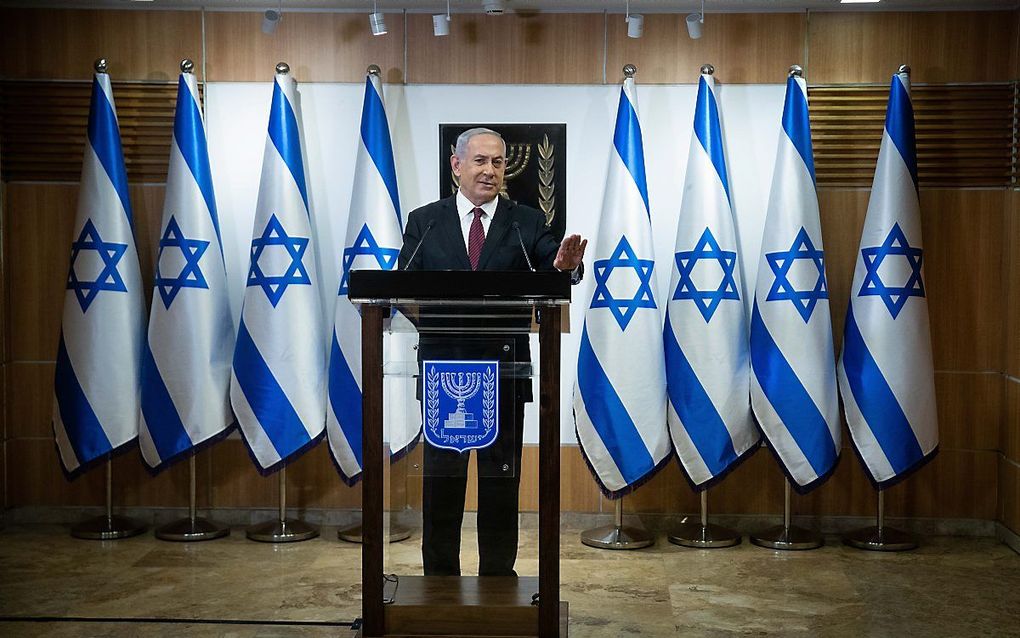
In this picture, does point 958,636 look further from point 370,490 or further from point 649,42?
point 649,42

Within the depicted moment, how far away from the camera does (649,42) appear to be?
5582mm

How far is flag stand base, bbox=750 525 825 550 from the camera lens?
5.29 meters

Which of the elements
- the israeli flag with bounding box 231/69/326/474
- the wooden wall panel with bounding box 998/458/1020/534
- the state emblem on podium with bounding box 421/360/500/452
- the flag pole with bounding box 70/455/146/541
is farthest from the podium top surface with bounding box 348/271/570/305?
the wooden wall panel with bounding box 998/458/1020/534

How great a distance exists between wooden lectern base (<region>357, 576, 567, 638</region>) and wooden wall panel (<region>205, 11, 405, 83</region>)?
11.0 ft

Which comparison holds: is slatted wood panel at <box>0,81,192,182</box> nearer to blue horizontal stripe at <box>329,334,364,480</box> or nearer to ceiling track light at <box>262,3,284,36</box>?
ceiling track light at <box>262,3,284,36</box>

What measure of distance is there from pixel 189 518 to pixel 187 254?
134 centimetres

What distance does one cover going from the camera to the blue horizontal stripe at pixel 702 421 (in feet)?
17.1

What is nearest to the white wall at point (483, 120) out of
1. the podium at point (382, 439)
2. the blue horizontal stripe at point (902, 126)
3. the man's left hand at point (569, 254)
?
the blue horizontal stripe at point (902, 126)

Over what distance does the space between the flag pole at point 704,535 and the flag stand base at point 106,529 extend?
106 inches

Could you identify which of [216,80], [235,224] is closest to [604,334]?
[235,224]

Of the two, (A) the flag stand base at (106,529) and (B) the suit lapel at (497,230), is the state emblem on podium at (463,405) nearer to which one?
(B) the suit lapel at (497,230)

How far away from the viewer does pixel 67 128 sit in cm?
568

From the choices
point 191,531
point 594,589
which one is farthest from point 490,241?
point 191,531

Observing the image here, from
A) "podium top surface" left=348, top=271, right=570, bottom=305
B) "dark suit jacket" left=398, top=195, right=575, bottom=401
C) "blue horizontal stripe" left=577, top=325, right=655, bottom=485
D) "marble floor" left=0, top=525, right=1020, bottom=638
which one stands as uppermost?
"dark suit jacket" left=398, top=195, right=575, bottom=401
